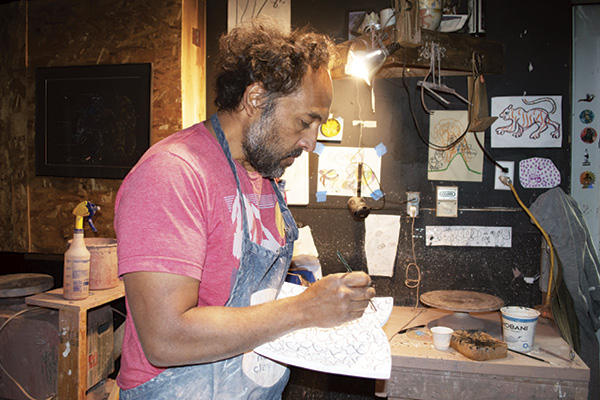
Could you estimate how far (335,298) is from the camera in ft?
3.35

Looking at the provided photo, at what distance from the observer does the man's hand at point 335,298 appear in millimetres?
1013

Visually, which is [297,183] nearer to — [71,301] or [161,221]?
[71,301]

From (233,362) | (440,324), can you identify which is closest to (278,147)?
(233,362)

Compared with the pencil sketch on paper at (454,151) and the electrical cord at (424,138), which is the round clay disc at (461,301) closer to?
the pencil sketch on paper at (454,151)

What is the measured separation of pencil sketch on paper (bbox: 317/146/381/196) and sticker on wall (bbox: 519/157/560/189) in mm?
815

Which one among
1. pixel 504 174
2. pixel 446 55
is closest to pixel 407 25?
pixel 446 55

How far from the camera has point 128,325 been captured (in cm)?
111

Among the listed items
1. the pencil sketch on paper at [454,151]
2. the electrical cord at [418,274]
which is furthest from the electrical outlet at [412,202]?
the pencil sketch on paper at [454,151]

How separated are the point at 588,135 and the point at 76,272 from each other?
9.23ft

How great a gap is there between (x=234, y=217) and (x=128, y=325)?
40 cm

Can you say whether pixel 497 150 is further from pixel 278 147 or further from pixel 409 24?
pixel 278 147

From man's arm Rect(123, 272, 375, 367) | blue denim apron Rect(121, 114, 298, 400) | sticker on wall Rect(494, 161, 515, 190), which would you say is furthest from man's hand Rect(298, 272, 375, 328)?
sticker on wall Rect(494, 161, 515, 190)

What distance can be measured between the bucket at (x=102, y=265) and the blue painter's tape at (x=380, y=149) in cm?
156

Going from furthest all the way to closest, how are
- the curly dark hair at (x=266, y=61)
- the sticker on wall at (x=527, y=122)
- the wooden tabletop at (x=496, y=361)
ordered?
1. the sticker on wall at (x=527, y=122)
2. the wooden tabletop at (x=496, y=361)
3. the curly dark hair at (x=266, y=61)
